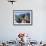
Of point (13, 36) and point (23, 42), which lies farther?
point (13, 36)

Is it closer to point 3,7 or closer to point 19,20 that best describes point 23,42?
point 19,20

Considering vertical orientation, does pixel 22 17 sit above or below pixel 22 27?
above

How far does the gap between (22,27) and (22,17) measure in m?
0.39

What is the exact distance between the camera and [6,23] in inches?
208

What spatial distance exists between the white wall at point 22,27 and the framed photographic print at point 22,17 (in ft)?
0.39

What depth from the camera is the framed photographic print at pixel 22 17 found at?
526 cm

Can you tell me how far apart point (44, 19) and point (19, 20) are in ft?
3.21

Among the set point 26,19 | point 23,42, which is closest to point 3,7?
point 26,19

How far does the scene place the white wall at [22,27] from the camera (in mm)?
5254

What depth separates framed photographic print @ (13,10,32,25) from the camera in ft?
17.3

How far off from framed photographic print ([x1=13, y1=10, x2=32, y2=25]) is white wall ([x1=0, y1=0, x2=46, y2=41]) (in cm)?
12

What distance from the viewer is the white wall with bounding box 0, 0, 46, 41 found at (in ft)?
17.2

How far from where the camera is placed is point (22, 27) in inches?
208

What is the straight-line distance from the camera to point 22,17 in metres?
5.28
